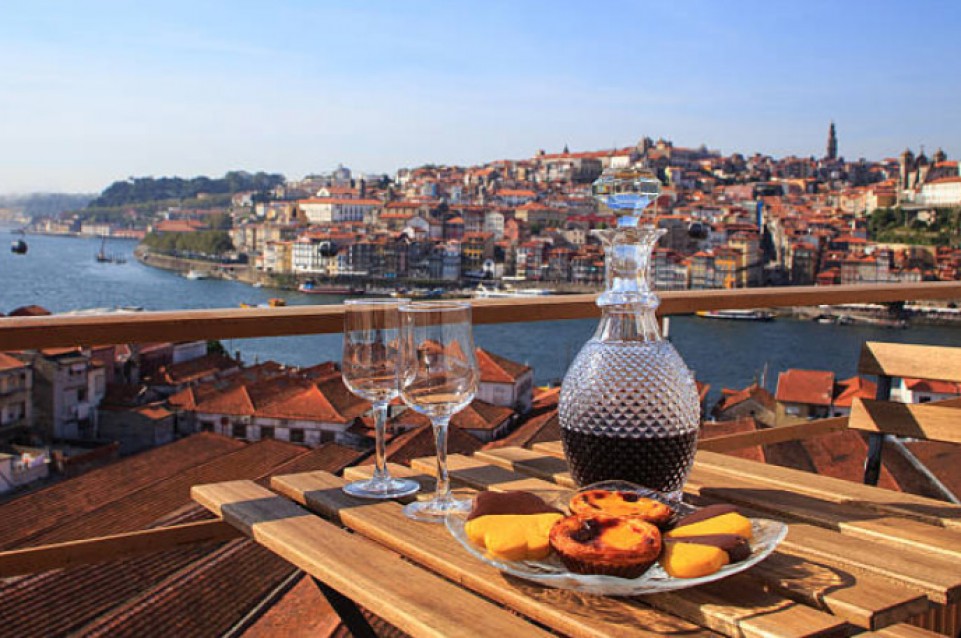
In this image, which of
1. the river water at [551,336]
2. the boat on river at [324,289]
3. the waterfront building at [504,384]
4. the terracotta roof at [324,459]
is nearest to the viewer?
the terracotta roof at [324,459]

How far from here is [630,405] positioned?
0.69m

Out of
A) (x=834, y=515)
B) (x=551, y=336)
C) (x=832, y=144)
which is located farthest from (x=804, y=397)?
(x=832, y=144)

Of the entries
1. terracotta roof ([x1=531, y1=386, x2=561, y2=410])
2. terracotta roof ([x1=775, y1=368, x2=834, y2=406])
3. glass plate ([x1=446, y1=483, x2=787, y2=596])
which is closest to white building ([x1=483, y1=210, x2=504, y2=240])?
terracotta roof ([x1=531, y1=386, x2=561, y2=410])

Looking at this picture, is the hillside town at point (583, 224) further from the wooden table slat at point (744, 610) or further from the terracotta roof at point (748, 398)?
the wooden table slat at point (744, 610)

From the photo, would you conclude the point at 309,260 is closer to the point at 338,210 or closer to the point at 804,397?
the point at 338,210

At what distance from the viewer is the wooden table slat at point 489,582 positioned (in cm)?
46

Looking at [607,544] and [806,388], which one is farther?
[806,388]

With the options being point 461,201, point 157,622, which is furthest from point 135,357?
point 461,201

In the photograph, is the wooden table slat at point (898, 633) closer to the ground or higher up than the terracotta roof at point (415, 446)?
higher up

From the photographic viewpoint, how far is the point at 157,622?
9.16 feet

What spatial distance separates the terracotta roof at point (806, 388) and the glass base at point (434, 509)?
52.4 ft

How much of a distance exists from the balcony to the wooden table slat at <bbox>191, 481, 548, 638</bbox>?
0.13 metres

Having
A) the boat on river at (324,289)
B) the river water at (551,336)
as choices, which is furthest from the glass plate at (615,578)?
the boat on river at (324,289)

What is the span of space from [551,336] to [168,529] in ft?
82.4
